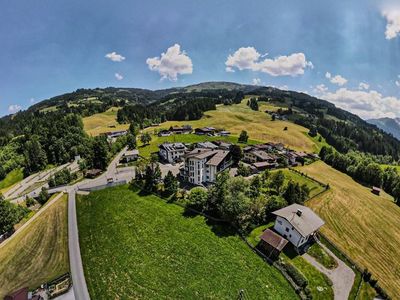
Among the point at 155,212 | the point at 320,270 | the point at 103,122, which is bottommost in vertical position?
the point at 320,270

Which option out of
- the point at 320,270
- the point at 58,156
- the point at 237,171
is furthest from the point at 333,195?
the point at 58,156

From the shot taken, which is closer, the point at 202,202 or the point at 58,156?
the point at 202,202

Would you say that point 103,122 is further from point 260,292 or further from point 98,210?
point 260,292

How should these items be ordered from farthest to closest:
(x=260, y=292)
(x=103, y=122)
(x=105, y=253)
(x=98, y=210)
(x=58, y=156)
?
1. (x=103, y=122)
2. (x=58, y=156)
3. (x=98, y=210)
4. (x=105, y=253)
5. (x=260, y=292)

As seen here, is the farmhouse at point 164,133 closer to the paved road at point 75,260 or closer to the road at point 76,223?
the road at point 76,223

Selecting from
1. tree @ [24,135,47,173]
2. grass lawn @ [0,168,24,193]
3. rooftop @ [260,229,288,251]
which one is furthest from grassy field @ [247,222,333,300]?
grass lawn @ [0,168,24,193]

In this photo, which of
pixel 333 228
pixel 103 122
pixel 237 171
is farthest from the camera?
pixel 103 122

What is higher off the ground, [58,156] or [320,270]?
[58,156]
